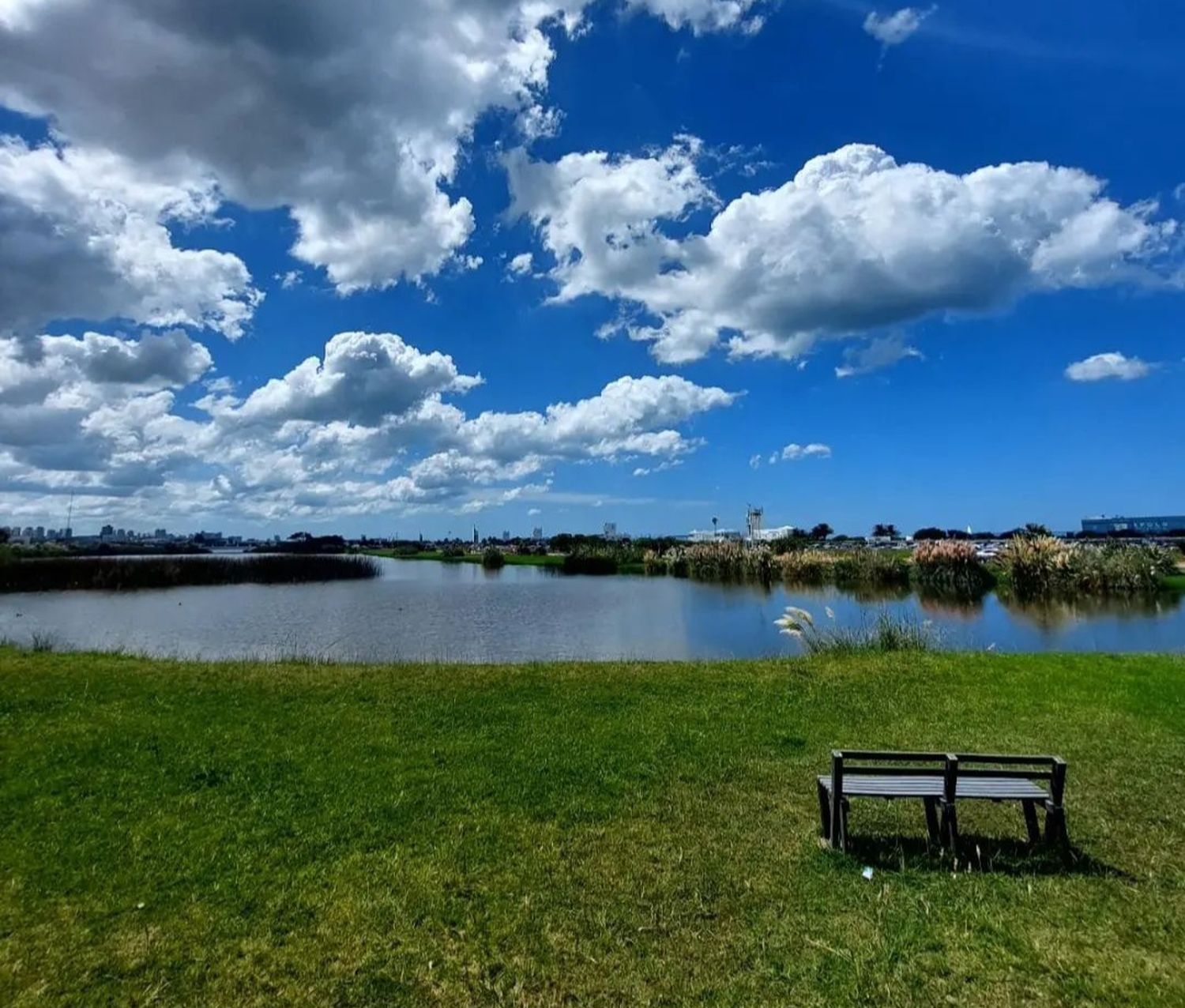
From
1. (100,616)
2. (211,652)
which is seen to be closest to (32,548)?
(100,616)

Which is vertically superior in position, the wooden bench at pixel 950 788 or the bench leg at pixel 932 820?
the wooden bench at pixel 950 788

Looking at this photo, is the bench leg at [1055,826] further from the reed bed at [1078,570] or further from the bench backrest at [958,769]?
the reed bed at [1078,570]

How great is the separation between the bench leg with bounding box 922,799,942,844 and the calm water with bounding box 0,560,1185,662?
10.0 m

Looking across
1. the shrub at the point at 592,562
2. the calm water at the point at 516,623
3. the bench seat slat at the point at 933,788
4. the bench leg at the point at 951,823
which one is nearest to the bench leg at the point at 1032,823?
the bench seat slat at the point at 933,788

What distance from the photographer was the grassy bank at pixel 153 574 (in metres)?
37.6

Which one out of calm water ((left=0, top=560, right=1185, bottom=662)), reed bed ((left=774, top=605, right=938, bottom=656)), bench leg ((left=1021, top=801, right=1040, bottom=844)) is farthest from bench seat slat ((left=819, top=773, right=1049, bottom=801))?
calm water ((left=0, top=560, right=1185, bottom=662))

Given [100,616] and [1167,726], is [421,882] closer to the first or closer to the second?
[1167,726]

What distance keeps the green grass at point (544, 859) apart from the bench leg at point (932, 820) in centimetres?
14

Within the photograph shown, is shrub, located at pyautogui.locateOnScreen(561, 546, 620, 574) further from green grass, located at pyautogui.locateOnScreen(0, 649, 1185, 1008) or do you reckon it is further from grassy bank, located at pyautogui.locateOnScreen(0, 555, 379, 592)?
green grass, located at pyautogui.locateOnScreen(0, 649, 1185, 1008)

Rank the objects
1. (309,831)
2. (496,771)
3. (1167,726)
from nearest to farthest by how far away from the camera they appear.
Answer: (309,831)
(496,771)
(1167,726)

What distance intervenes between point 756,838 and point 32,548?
81.8 metres

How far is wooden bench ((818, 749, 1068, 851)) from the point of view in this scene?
17.2ft

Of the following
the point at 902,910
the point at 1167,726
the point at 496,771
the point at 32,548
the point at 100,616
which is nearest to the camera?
the point at 902,910

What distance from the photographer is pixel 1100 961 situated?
3949 millimetres
